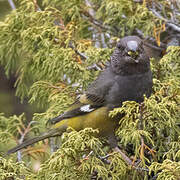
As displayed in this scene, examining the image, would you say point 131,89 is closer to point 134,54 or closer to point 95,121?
point 134,54

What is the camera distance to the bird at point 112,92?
4.10 metres

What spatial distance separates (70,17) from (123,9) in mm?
659

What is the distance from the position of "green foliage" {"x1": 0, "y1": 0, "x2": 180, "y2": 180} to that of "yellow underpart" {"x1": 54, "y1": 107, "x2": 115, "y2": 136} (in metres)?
0.14

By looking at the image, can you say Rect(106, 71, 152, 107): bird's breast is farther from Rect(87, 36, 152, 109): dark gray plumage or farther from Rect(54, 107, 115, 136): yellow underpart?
Rect(54, 107, 115, 136): yellow underpart

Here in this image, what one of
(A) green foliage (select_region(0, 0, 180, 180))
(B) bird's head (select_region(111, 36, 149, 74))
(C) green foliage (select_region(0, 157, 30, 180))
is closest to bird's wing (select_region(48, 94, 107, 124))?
(A) green foliage (select_region(0, 0, 180, 180))

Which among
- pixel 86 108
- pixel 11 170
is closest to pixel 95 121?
pixel 86 108

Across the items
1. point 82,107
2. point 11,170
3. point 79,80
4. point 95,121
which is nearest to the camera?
point 11,170

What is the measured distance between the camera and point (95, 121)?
4.31 meters

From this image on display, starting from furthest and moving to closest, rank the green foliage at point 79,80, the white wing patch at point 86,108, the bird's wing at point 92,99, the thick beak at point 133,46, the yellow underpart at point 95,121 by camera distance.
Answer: the white wing patch at point 86,108 → the bird's wing at point 92,99 → the yellow underpart at point 95,121 → the thick beak at point 133,46 → the green foliage at point 79,80

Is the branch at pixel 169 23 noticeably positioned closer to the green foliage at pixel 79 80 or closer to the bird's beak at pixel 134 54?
the green foliage at pixel 79 80

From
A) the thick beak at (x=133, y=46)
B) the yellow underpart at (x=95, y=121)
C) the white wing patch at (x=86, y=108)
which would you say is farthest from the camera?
the white wing patch at (x=86, y=108)

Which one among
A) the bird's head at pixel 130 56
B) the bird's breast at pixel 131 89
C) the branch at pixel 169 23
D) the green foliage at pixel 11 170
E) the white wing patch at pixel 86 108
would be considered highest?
the branch at pixel 169 23

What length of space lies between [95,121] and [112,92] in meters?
0.35

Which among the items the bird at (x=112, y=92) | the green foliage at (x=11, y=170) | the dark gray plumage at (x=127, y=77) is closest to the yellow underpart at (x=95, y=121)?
the bird at (x=112, y=92)
